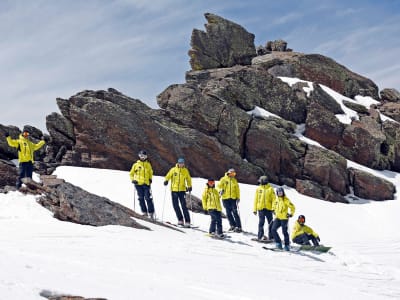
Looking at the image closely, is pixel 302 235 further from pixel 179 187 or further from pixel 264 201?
pixel 179 187

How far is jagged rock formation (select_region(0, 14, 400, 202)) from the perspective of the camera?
28734 mm

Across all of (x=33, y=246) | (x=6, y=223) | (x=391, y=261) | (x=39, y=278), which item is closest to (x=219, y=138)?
(x=391, y=261)

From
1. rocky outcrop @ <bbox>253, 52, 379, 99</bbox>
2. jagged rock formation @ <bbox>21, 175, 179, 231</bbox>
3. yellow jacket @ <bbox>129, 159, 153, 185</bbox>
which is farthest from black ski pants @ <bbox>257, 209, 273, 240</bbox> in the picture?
rocky outcrop @ <bbox>253, 52, 379, 99</bbox>

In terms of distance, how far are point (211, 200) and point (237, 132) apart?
15.2 metres

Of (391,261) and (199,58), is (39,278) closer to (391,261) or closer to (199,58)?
(391,261)

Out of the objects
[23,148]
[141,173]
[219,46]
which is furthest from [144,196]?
[219,46]

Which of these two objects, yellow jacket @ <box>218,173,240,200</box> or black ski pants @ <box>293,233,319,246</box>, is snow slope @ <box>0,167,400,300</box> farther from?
yellow jacket @ <box>218,173,240,200</box>

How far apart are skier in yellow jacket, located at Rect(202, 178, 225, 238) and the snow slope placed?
706 mm

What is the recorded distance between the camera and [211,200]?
61.5 feet

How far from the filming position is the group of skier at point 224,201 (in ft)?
59.6

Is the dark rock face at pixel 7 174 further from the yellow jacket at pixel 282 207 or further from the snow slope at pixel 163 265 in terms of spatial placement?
the yellow jacket at pixel 282 207

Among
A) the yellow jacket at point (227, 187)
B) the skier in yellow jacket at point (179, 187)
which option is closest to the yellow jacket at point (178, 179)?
the skier in yellow jacket at point (179, 187)

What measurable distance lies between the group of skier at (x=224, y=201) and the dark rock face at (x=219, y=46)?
29424 millimetres

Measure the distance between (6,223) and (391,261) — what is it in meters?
14.5
